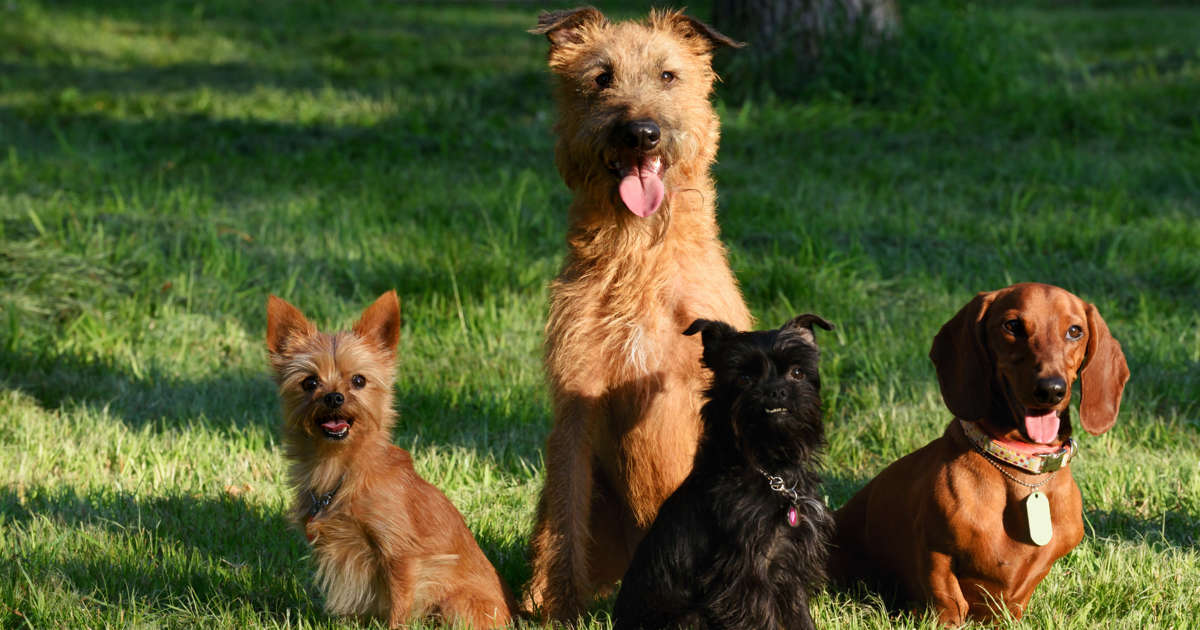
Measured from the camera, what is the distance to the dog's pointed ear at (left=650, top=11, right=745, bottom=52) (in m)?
4.57

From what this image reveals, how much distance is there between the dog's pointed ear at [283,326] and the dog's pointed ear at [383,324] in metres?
0.18

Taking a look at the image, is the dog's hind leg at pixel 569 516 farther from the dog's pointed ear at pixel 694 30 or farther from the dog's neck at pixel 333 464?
the dog's pointed ear at pixel 694 30

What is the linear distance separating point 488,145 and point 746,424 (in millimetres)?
7755

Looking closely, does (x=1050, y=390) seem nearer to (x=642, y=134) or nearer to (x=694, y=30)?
(x=642, y=134)

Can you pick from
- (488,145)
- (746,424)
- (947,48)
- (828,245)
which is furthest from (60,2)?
(746,424)

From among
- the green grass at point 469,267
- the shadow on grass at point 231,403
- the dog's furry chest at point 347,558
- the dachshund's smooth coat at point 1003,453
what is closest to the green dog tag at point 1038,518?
the dachshund's smooth coat at point 1003,453

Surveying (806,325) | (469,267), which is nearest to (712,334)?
(806,325)

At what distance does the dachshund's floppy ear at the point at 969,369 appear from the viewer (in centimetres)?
403

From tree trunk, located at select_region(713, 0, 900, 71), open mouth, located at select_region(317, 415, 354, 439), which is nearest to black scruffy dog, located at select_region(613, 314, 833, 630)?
open mouth, located at select_region(317, 415, 354, 439)

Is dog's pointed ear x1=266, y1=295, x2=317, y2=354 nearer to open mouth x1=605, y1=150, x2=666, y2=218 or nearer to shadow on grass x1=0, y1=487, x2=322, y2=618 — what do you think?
shadow on grass x1=0, y1=487, x2=322, y2=618

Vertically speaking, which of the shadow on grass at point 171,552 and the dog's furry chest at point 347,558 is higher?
the dog's furry chest at point 347,558

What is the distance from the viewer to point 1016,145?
10531 millimetres

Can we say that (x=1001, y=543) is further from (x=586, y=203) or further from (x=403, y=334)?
(x=403, y=334)

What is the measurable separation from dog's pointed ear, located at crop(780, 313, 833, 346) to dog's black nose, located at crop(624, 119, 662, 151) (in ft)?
2.67
